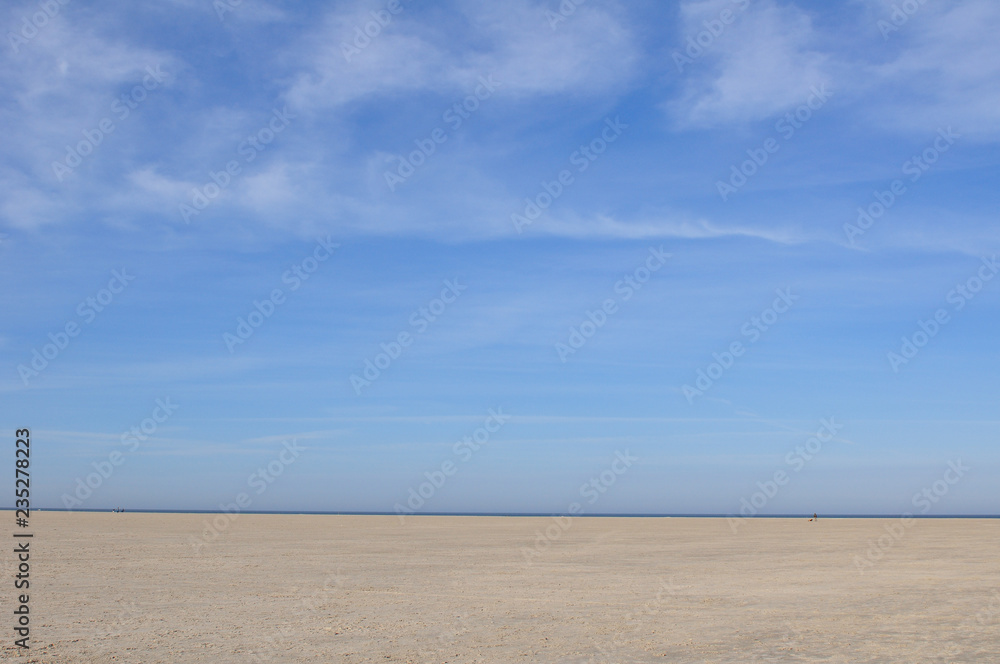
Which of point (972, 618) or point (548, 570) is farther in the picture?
point (548, 570)

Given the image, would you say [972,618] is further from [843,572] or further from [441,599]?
[441,599]

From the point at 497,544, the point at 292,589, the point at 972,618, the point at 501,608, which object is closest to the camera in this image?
the point at 972,618

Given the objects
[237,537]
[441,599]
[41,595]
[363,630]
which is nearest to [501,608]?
[441,599]

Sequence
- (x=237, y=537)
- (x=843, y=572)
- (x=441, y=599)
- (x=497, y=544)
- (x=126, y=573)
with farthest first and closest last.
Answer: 1. (x=237, y=537)
2. (x=497, y=544)
3. (x=843, y=572)
4. (x=126, y=573)
5. (x=441, y=599)

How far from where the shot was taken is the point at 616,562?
104 feet

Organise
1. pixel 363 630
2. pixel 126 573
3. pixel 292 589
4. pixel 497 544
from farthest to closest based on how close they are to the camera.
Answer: pixel 497 544 < pixel 126 573 < pixel 292 589 < pixel 363 630

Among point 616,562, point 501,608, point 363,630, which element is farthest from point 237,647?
point 616,562

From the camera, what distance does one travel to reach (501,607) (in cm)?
1923

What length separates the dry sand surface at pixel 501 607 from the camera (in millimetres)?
14102

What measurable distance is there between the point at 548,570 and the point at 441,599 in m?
8.20

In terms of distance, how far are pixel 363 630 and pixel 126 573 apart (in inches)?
534

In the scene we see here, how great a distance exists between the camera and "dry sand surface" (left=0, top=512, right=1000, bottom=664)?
14102 mm

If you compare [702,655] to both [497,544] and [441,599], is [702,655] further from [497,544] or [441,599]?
[497,544]

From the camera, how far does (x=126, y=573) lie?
2561 centimetres
